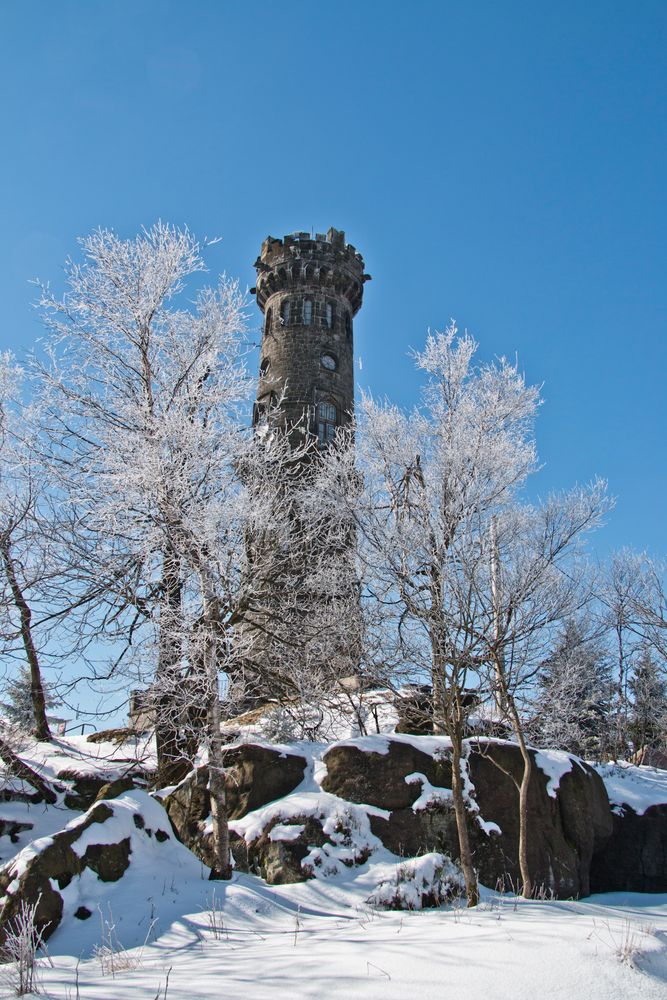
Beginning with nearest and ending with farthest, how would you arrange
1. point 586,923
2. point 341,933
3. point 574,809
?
point 586,923 → point 341,933 → point 574,809

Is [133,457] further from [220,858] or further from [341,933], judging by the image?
[341,933]

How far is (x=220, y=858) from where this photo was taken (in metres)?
8.99

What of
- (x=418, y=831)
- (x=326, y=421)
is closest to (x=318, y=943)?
(x=418, y=831)

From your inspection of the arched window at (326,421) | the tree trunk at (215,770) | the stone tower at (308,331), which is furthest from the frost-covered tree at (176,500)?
the arched window at (326,421)

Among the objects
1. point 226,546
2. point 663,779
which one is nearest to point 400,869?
point 226,546

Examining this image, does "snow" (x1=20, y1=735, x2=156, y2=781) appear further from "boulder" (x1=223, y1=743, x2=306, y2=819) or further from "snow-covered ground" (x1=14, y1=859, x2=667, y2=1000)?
"snow-covered ground" (x1=14, y1=859, x2=667, y2=1000)

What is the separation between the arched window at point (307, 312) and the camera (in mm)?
30255

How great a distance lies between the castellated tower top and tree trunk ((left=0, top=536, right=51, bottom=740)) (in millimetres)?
21056

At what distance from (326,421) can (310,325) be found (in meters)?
4.70

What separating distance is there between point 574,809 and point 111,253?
12.8m

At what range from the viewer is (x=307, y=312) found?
30469mm

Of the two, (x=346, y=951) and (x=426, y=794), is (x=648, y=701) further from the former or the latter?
(x=346, y=951)

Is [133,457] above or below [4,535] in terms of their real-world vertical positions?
above

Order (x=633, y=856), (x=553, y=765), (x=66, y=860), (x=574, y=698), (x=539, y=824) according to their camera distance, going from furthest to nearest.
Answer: (x=574, y=698) → (x=633, y=856) → (x=553, y=765) → (x=539, y=824) → (x=66, y=860)
